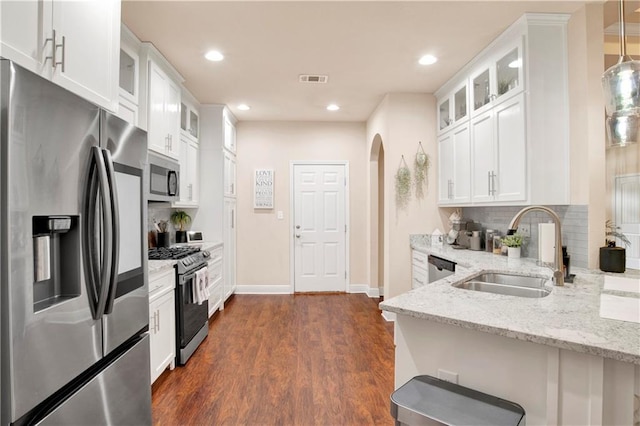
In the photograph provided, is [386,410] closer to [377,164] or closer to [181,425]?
[181,425]

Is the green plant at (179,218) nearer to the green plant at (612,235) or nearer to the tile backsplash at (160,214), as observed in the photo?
the tile backsplash at (160,214)

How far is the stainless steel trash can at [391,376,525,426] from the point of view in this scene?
1.06m

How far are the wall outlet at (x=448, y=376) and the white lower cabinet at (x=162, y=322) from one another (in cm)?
189

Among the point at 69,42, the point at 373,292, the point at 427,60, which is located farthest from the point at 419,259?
the point at 69,42

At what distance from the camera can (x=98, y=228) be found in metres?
1.32

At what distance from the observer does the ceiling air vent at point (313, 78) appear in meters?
3.46

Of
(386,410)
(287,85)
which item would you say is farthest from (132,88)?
(386,410)

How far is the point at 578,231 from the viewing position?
232 centimetres

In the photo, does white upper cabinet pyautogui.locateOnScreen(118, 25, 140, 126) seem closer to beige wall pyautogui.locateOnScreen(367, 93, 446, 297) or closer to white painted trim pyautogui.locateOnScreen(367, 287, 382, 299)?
beige wall pyautogui.locateOnScreen(367, 93, 446, 297)

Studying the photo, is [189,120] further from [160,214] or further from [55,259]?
[55,259]

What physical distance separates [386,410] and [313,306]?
7.99 feet

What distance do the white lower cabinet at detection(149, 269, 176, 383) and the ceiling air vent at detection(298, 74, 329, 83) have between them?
2289mm

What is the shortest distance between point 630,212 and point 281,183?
4071mm

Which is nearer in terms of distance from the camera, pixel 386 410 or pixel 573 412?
pixel 573 412
